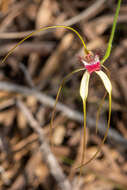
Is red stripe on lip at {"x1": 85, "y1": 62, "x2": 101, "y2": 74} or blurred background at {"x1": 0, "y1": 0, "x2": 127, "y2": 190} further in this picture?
blurred background at {"x1": 0, "y1": 0, "x2": 127, "y2": 190}

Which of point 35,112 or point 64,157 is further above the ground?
point 35,112

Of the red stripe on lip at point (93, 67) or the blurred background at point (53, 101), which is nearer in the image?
the red stripe on lip at point (93, 67)

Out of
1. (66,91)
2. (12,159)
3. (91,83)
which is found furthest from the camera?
(66,91)

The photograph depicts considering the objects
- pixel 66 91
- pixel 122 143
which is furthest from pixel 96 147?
pixel 66 91

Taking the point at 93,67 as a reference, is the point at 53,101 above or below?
above

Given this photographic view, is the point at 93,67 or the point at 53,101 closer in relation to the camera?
the point at 93,67

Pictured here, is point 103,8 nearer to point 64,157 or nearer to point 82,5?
point 82,5

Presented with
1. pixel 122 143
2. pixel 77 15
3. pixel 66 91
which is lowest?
pixel 122 143

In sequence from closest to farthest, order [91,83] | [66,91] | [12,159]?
[91,83] → [12,159] → [66,91]
